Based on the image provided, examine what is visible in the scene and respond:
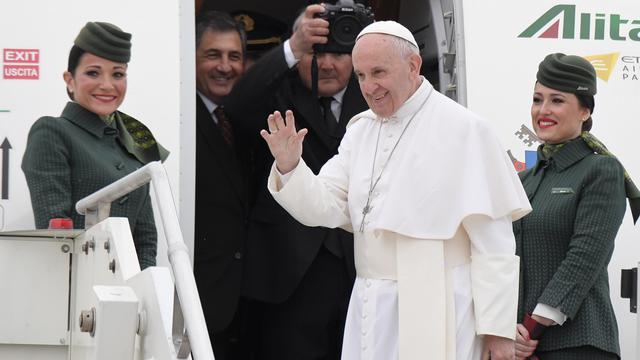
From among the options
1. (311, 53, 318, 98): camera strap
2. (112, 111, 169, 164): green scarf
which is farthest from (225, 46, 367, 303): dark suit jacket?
(112, 111, 169, 164): green scarf

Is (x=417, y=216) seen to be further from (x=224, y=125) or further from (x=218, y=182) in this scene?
(x=224, y=125)

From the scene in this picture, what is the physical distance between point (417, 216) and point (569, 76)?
120 cm

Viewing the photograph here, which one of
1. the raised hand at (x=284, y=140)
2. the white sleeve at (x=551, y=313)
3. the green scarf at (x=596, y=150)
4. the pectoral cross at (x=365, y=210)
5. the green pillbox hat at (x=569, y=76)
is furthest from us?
the green pillbox hat at (x=569, y=76)

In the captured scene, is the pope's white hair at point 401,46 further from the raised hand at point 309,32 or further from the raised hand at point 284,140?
the raised hand at point 309,32

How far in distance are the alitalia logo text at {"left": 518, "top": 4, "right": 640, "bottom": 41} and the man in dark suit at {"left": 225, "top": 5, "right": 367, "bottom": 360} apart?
966 mm

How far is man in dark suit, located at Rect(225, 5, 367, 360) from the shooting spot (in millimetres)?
5457

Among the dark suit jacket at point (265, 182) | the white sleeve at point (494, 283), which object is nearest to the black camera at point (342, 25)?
the dark suit jacket at point (265, 182)

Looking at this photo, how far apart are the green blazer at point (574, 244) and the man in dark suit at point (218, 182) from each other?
1.58 metres

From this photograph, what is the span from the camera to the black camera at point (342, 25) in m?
5.50

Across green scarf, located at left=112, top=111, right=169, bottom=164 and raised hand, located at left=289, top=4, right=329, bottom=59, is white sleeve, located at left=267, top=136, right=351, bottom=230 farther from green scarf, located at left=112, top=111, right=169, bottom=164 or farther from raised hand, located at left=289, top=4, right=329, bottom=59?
raised hand, located at left=289, top=4, right=329, bottom=59

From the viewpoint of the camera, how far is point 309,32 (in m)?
5.41

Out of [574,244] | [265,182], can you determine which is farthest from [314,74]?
[574,244]

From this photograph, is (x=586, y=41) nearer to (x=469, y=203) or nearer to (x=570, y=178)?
(x=570, y=178)

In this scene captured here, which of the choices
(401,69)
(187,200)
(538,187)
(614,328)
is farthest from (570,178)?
(187,200)
